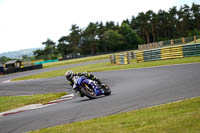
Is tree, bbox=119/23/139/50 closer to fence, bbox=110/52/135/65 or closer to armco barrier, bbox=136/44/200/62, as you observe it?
fence, bbox=110/52/135/65

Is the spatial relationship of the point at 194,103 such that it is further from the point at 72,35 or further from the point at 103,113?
the point at 72,35

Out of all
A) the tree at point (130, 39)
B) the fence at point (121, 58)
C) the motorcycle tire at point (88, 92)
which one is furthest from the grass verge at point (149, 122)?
the tree at point (130, 39)

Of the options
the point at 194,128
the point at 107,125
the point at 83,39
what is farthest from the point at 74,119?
the point at 83,39

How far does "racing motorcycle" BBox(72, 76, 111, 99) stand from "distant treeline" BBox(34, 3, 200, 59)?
3950 inches

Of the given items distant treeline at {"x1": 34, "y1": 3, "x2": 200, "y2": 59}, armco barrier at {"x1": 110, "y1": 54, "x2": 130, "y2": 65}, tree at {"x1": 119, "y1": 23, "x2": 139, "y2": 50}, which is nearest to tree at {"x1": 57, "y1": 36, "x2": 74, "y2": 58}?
distant treeline at {"x1": 34, "y1": 3, "x2": 200, "y2": 59}

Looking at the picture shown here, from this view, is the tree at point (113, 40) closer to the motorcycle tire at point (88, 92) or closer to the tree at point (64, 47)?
the tree at point (64, 47)

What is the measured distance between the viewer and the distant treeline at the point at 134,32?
116m

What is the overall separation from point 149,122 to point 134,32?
364 feet

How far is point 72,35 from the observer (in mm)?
122688

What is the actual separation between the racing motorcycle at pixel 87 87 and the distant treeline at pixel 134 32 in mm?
100337

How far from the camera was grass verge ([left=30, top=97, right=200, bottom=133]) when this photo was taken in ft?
18.6

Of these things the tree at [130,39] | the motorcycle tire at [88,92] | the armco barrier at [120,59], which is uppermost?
the tree at [130,39]

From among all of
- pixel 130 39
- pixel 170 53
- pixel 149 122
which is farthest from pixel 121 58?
pixel 130 39

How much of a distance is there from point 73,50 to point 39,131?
11880 cm
